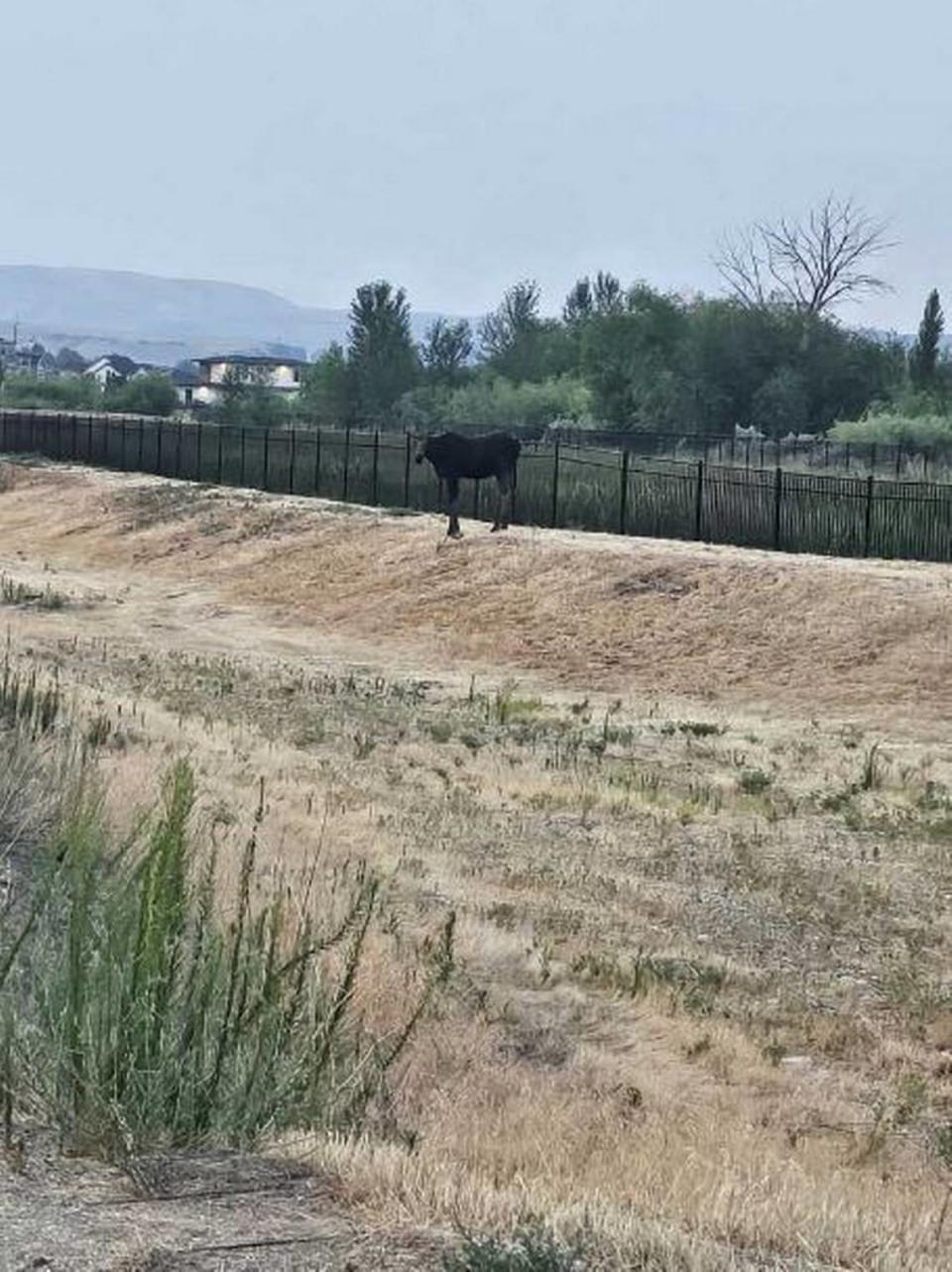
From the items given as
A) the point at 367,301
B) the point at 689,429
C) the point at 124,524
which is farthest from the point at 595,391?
the point at 124,524

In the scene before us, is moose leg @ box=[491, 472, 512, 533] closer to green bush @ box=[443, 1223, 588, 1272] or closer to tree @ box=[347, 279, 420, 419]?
green bush @ box=[443, 1223, 588, 1272]

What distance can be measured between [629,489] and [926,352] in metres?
45.3

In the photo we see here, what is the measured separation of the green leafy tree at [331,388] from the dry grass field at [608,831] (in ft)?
203

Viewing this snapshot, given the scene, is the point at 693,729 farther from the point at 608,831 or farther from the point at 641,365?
the point at 641,365

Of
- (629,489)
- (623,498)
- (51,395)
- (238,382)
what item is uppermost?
(238,382)

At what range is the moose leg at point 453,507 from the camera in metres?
45.5

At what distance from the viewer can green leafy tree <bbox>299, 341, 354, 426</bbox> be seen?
110 m

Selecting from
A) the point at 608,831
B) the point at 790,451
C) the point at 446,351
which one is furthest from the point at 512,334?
the point at 608,831

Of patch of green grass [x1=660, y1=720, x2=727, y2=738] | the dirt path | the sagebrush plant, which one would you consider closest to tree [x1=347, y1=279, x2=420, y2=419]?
the dirt path

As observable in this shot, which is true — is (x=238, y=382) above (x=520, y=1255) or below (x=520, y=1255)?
above

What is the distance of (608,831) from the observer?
65.9ft

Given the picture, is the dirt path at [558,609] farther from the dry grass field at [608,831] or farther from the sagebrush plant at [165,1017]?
the sagebrush plant at [165,1017]

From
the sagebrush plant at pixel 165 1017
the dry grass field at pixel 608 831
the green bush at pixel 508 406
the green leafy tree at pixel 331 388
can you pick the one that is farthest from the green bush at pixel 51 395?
the sagebrush plant at pixel 165 1017

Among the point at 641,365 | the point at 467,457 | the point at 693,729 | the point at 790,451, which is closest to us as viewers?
the point at 693,729
